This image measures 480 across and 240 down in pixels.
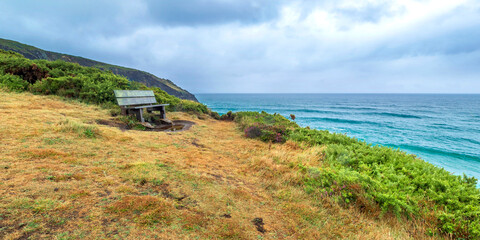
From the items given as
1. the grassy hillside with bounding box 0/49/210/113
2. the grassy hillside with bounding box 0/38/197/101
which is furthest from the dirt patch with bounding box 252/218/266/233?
the grassy hillside with bounding box 0/38/197/101

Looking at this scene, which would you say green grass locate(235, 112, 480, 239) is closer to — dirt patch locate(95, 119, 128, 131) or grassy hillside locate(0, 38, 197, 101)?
dirt patch locate(95, 119, 128, 131)

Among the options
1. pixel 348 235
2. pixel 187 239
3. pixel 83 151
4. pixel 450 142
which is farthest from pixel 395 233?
pixel 450 142

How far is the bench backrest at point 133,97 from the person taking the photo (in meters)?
9.38

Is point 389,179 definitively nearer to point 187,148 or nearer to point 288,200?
point 288,200

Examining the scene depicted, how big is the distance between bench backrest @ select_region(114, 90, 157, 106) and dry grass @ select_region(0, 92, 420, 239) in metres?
4.16

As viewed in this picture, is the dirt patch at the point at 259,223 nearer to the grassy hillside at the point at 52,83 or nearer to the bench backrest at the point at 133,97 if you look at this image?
the bench backrest at the point at 133,97

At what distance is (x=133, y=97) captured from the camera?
1020cm

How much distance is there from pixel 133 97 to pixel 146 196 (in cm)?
891

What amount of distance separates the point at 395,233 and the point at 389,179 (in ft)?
5.83

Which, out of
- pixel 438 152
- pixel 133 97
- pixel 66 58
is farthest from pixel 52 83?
pixel 66 58

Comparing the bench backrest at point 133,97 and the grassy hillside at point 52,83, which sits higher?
the grassy hillside at point 52,83

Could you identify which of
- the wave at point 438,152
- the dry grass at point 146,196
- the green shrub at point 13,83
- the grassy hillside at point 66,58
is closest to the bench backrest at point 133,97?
the dry grass at point 146,196

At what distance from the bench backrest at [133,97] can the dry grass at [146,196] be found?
4157mm

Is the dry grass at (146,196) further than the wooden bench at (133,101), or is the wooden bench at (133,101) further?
the wooden bench at (133,101)
